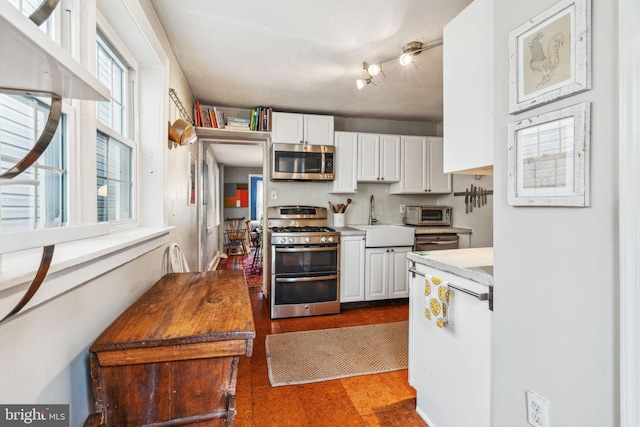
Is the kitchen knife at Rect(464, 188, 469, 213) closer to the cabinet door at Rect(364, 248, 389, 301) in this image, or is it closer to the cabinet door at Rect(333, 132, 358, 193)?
the cabinet door at Rect(364, 248, 389, 301)

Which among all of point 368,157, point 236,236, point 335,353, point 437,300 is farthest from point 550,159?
point 236,236

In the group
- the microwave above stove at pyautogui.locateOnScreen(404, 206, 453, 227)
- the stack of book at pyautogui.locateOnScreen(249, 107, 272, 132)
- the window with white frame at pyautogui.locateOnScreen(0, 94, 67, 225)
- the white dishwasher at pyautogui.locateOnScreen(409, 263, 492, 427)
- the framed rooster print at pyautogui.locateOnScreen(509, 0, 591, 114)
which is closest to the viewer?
the window with white frame at pyautogui.locateOnScreen(0, 94, 67, 225)

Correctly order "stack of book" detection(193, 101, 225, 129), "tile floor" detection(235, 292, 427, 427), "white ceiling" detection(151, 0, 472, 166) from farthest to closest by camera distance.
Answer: "stack of book" detection(193, 101, 225, 129) < "white ceiling" detection(151, 0, 472, 166) < "tile floor" detection(235, 292, 427, 427)

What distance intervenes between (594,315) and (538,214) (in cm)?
34

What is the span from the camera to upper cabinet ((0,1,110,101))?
1.40 ft

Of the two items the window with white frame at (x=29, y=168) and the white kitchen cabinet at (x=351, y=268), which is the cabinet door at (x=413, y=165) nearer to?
the white kitchen cabinet at (x=351, y=268)

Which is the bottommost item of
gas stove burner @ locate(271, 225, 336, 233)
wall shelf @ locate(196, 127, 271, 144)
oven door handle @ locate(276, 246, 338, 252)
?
oven door handle @ locate(276, 246, 338, 252)

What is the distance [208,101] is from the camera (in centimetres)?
337

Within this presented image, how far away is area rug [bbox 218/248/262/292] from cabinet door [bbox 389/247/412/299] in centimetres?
188

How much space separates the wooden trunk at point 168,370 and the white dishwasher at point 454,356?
97 centimetres

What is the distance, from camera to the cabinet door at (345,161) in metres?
3.62

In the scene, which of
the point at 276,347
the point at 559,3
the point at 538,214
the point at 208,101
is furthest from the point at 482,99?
the point at 208,101

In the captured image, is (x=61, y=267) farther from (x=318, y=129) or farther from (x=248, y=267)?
(x=248, y=267)

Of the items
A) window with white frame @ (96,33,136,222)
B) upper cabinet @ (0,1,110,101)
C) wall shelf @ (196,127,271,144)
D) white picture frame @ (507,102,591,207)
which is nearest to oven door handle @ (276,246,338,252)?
wall shelf @ (196,127,271,144)
